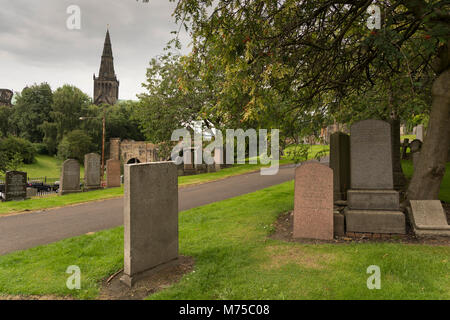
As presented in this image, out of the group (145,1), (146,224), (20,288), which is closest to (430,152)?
(146,224)

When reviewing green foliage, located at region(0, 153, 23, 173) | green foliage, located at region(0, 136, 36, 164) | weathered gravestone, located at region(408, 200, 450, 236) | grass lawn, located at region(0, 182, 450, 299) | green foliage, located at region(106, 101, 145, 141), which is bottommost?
grass lawn, located at region(0, 182, 450, 299)

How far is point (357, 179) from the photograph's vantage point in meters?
6.20

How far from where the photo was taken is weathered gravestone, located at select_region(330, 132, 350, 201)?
7973mm

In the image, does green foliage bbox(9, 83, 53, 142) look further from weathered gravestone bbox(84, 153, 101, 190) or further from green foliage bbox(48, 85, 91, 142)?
weathered gravestone bbox(84, 153, 101, 190)

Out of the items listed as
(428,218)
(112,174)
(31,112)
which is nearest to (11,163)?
(112,174)

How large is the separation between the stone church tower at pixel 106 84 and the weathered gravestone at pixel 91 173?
61.1m

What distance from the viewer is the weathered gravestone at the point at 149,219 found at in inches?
161

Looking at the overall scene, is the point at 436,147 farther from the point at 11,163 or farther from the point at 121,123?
the point at 121,123

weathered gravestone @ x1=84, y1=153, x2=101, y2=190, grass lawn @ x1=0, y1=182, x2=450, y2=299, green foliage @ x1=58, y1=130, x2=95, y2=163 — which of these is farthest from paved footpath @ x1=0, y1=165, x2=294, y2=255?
green foliage @ x1=58, y1=130, x2=95, y2=163

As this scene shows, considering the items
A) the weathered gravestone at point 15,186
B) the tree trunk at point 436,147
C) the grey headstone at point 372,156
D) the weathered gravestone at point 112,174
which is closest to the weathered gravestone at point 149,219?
the grey headstone at point 372,156

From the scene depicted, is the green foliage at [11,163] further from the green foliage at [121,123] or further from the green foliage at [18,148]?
the green foliage at [121,123]

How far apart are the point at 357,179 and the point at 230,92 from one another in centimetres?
357

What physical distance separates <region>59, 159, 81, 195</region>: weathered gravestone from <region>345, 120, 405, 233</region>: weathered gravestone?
1506 cm
